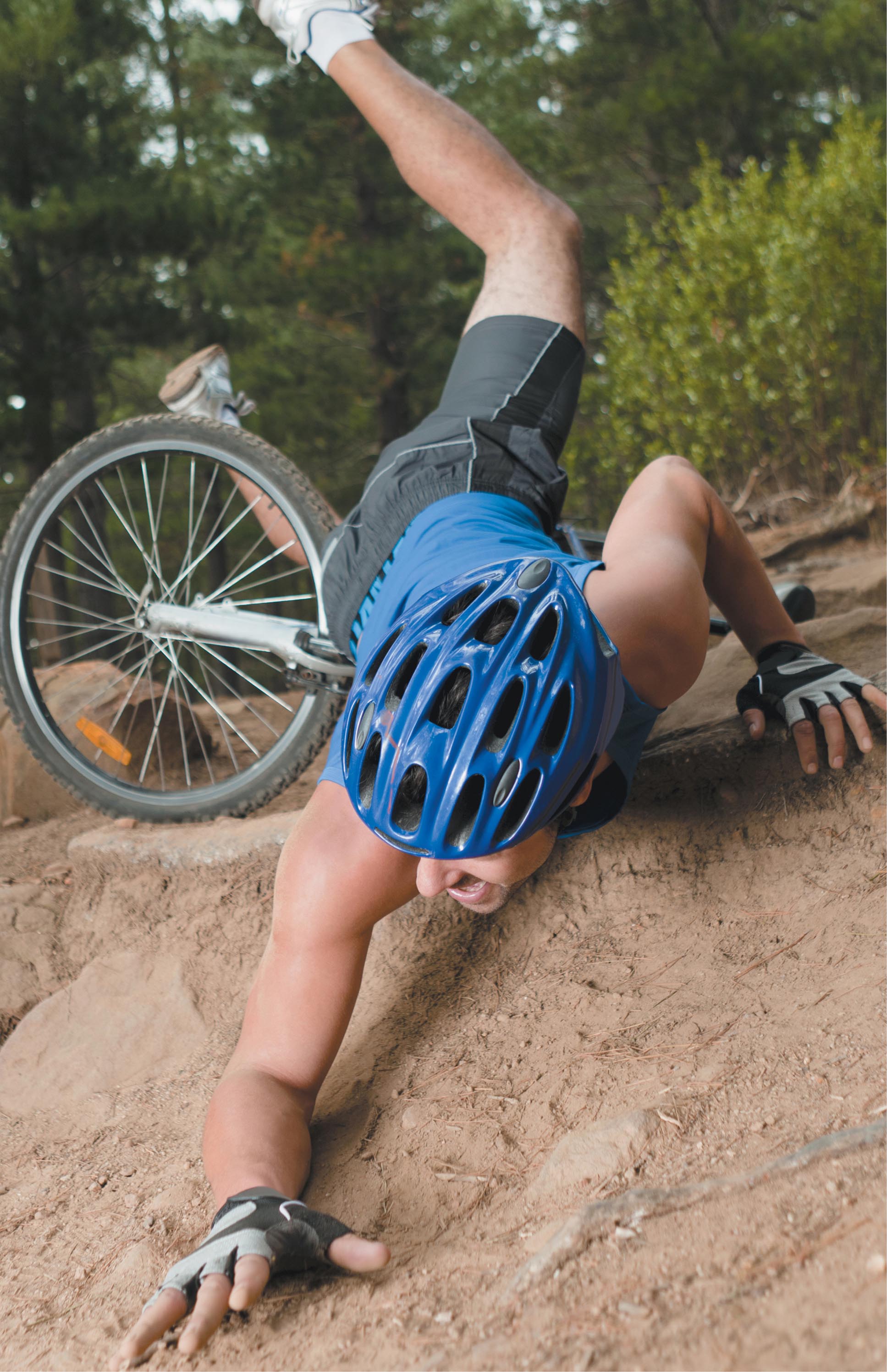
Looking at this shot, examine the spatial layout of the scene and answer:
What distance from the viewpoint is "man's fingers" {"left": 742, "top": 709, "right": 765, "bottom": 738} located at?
78.2 inches

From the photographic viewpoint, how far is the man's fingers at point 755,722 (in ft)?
6.51

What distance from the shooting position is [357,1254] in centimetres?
119

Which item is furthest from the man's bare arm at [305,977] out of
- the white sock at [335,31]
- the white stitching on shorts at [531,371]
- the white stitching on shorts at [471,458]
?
the white sock at [335,31]

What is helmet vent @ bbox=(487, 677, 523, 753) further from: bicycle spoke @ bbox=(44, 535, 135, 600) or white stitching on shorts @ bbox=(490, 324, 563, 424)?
bicycle spoke @ bbox=(44, 535, 135, 600)

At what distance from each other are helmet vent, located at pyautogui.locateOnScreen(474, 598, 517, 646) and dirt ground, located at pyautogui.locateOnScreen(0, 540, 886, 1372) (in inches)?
29.4

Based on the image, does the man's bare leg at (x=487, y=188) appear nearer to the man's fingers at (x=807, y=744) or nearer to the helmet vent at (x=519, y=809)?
the man's fingers at (x=807, y=744)

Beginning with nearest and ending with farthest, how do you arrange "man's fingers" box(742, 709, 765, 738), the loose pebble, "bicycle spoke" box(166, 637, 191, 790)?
the loose pebble, "man's fingers" box(742, 709, 765, 738), "bicycle spoke" box(166, 637, 191, 790)

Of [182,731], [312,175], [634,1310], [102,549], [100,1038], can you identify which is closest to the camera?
[634,1310]

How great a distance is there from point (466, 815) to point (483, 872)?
0.13 meters

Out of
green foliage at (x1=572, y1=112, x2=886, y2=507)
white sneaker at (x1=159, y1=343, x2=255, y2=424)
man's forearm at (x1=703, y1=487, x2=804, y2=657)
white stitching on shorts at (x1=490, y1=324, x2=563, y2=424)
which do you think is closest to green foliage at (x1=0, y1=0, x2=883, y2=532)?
green foliage at (x1=572, y1=112, x2=886, y2=507)

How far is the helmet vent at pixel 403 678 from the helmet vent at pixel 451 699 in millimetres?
66

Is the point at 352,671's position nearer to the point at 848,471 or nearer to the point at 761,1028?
the point at 761,1028

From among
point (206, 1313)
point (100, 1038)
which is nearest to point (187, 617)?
point (100, 1038)

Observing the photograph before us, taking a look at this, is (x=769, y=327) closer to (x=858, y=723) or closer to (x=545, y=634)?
(x=858, y=723)
